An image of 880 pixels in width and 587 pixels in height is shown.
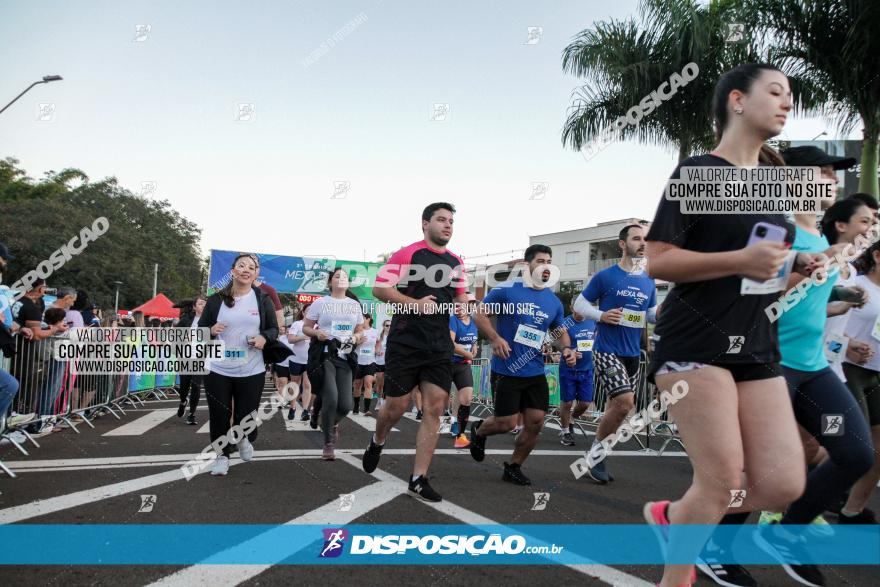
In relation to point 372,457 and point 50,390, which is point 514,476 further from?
point 50,390

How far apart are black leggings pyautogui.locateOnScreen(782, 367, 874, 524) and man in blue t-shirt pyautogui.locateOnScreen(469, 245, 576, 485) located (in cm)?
245

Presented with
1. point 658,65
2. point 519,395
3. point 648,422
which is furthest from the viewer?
point 658,65

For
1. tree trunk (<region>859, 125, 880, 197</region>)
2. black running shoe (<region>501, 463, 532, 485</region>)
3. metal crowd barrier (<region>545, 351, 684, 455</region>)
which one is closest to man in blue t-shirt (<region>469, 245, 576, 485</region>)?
black running shoe (<region>501, 463, 532, 485</region>)

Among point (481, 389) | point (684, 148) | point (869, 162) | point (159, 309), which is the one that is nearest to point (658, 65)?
point (684, 148)

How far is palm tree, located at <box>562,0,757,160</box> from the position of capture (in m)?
13.7

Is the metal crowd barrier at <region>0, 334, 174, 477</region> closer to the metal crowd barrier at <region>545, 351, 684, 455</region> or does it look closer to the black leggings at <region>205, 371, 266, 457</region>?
the black leggings at <region>205, 371, 266, 457</region>

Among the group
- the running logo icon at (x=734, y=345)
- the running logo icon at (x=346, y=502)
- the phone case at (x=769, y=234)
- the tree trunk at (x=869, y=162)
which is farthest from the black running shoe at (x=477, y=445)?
the tree trunk at (x=869, y=162)

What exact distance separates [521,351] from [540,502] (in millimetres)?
1577

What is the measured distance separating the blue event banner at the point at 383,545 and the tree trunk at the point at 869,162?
1070cm

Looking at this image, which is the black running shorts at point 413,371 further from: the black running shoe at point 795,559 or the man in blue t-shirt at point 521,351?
the black running shoe at point 795,559

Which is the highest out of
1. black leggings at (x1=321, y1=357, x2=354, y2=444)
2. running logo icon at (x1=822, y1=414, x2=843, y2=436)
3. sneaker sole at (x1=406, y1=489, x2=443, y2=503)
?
running logo icon at (x1=822, y1=414, x2=843, y2=436)

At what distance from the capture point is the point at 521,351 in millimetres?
5766

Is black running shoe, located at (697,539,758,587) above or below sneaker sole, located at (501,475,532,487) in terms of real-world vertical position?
above

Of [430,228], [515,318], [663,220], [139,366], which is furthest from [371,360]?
[663,220]
